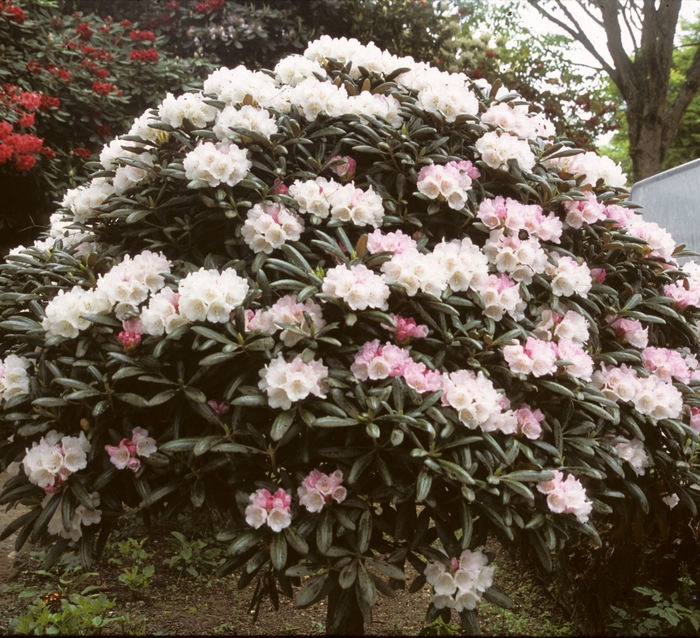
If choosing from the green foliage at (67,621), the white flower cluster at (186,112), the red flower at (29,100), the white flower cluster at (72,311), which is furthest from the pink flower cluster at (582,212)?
Answer: the red flower at (29,100)

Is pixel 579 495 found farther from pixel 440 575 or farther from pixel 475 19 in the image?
pixel 475 19

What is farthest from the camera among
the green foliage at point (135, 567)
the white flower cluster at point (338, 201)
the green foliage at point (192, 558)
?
the green foliage at point (192, 558)

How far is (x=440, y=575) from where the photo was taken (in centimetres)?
163

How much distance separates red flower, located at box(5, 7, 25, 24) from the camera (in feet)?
14.4

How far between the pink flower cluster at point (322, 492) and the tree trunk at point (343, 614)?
0.25m

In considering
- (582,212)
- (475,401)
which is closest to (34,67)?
(582,212)

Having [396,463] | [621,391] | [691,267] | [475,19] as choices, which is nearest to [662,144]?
[475,19]

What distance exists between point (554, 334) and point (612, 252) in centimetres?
54

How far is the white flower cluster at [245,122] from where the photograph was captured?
1.94m

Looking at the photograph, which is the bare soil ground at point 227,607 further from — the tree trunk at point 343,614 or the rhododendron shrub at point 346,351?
the rhododendron shrub at point 346,351

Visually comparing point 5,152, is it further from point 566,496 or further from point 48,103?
point 566,496

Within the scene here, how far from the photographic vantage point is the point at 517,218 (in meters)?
1.90

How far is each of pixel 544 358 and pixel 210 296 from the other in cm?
84

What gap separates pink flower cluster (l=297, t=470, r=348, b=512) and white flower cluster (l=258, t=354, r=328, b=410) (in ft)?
0.66
